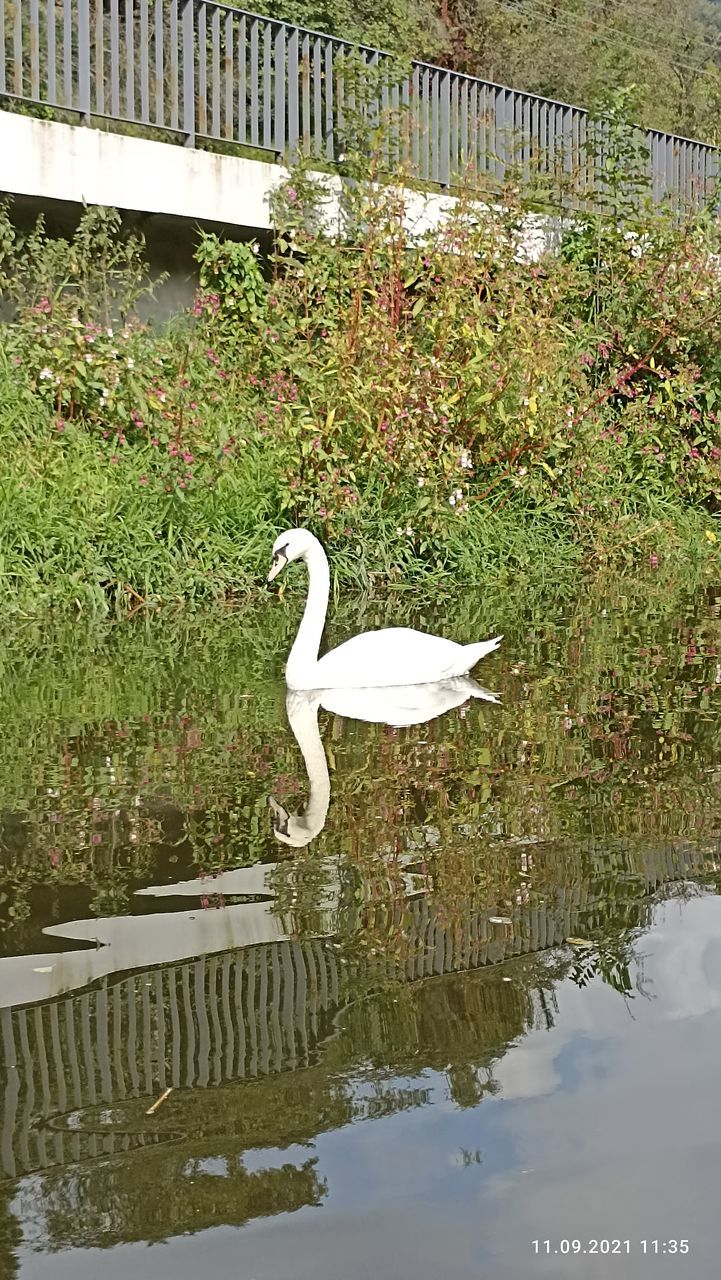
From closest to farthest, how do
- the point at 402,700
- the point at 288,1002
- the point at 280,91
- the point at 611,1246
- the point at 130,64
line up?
the point at 611,1246 < the point at 288,1002 < the point at 402,700 < the point at 130,64 < the point at 280,91

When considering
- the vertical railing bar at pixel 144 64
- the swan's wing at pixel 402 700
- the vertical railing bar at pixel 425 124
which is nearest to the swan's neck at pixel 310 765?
the swan's wing at pixel 402 700

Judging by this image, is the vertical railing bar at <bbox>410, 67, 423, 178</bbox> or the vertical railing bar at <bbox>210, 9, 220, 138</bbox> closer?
the vertical railing bar at <bbox>210, 9, 220, 138</bbox>

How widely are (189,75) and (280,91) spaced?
118cm

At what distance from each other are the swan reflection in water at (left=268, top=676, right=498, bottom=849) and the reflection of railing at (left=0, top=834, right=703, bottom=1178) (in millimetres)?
1703

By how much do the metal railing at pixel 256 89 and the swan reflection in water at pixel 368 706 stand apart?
6959mm

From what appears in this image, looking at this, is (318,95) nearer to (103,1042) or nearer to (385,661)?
(385,661)

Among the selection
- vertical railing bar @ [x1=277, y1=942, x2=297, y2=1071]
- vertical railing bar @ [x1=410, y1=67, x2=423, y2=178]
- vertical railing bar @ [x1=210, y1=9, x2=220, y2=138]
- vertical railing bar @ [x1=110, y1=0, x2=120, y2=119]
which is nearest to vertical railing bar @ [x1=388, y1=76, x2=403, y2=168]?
vertical railing bar @ [x1=410, y1=67, x2=423, y2=178]

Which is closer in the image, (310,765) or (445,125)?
(310,765)

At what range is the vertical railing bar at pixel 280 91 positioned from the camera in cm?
1516

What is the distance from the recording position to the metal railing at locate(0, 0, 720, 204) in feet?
44.3

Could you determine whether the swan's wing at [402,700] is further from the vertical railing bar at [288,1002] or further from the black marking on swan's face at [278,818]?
the vertical railing bar at [288,1002]

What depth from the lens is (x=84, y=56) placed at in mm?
13414

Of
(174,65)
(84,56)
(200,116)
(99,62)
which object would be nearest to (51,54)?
(84,56)

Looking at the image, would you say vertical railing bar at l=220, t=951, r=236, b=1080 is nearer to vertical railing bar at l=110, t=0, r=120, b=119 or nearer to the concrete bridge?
the concrete bridge
